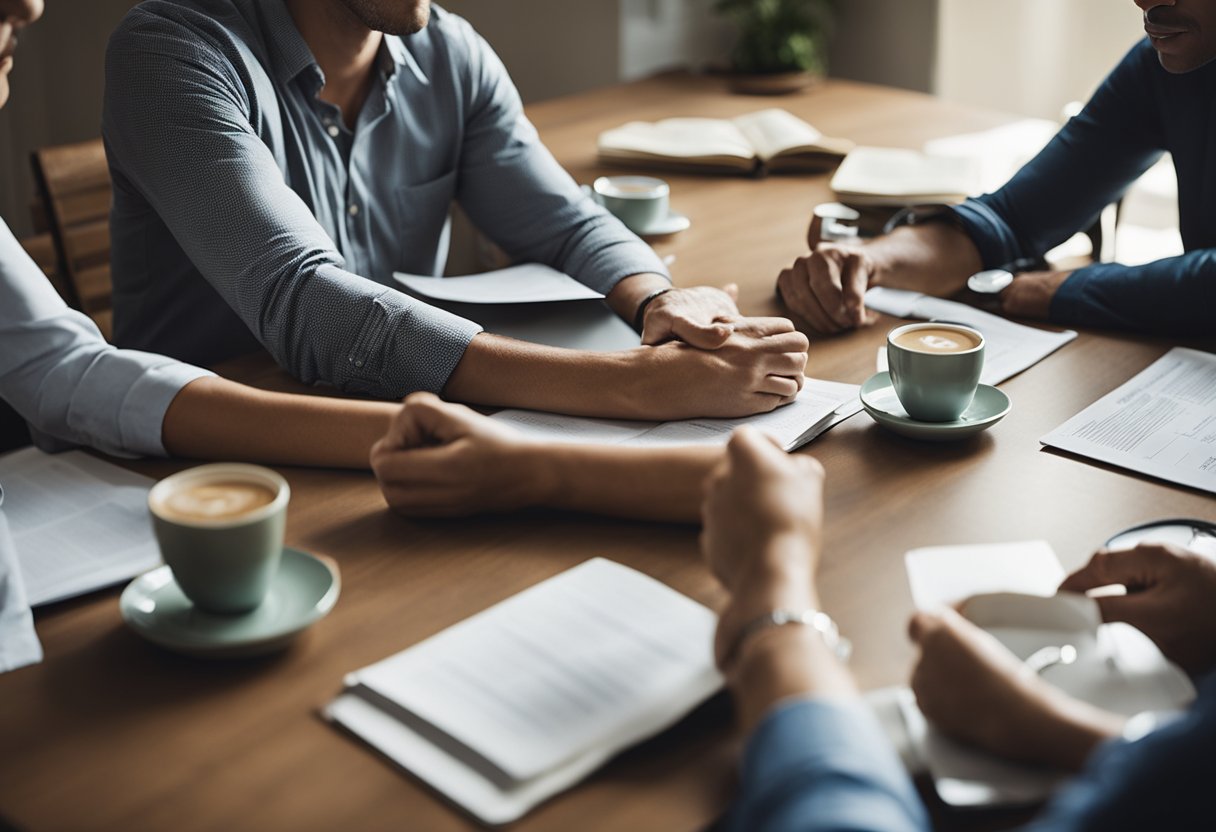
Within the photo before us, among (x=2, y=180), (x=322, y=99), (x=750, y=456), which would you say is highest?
(x=322, y=99)

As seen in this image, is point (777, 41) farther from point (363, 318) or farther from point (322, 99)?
point (363, 318)

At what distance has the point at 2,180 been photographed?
2848 millimetres

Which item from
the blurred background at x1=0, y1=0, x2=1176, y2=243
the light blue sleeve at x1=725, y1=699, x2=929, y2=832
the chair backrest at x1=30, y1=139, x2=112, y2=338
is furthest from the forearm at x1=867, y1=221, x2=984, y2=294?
the blurred background at x1=0, y1=0, x2=1176, y2=243

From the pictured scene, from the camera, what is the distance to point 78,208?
200 cm

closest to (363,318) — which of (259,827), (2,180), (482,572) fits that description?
(482,572)

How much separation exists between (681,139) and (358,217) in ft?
2.44

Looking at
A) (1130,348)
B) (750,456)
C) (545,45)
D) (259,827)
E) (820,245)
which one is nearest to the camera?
(259,827)

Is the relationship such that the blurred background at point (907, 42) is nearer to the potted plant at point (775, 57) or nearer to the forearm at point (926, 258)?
the potted plant at point (775, 57)

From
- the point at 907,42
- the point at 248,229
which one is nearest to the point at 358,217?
the point at 248,229

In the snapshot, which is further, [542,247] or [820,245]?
[542,247]

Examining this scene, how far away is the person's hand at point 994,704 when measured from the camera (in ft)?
2.48

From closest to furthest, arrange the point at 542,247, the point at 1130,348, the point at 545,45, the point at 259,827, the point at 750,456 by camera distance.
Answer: the point at 259,827 < the point at 750,456 < the point at 1130,348 < the point at 542,247 < the point at 545,45

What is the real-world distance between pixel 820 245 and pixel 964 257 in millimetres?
225

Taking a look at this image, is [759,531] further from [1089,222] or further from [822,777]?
[1089,222]
